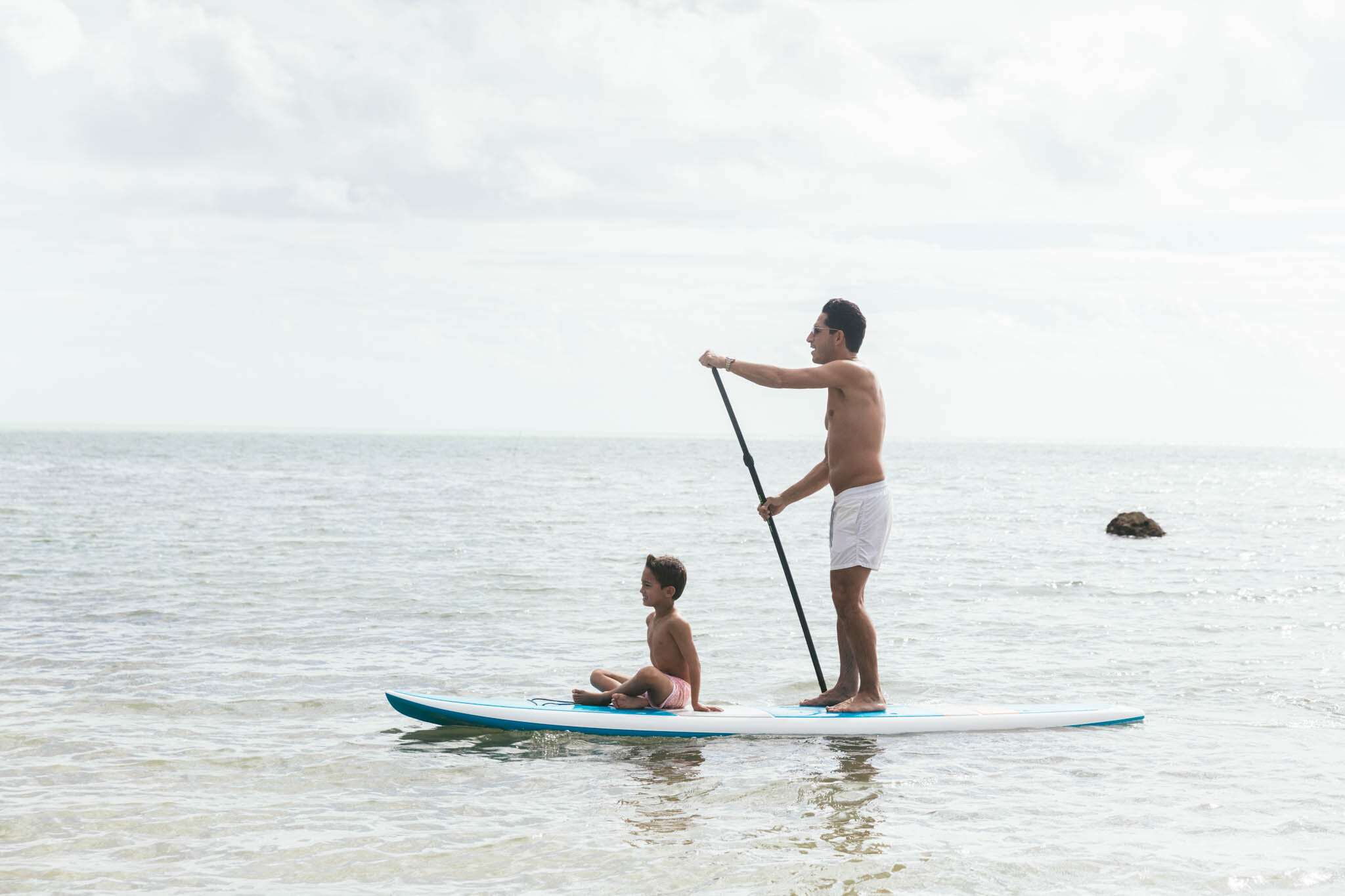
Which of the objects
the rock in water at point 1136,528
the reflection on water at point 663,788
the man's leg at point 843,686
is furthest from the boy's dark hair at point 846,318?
the rock in water at point 1136,528

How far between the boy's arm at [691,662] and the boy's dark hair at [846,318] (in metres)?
2.04

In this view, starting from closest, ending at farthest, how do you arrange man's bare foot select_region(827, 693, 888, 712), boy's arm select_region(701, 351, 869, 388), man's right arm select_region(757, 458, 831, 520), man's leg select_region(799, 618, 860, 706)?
1. boy's arm select_region(701, 351, 869, 388)
2. man's right arm select_region(757, 458, 831, 520)
3. man's bare foot select_region(827, 693, 888, 712)
4. man's leg select_region(799, 618, 860, 706)

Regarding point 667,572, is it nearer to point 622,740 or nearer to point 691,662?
point 691,662

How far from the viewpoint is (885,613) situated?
1380cm

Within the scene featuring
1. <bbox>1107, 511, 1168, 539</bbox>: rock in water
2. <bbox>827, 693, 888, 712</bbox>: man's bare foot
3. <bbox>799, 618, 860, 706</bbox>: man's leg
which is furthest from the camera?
<bbox>1107, 511, 1168, 539</bbox>: rock in water

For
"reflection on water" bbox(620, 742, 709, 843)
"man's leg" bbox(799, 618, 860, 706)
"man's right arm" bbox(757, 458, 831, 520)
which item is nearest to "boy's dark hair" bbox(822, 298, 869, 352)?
"man's right arm" bbox(757, 458, 831, 520)

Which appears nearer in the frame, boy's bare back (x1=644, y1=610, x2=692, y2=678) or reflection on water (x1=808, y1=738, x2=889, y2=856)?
reflection on water (x1=808, y1=738, x2=889, y2=856)

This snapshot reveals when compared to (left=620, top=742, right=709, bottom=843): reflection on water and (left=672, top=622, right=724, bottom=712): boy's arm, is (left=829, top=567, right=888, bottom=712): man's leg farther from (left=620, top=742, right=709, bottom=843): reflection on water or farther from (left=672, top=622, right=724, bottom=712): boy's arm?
(left=620, top=742, right=709, bottom=843): reflection on water

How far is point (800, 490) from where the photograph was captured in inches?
279

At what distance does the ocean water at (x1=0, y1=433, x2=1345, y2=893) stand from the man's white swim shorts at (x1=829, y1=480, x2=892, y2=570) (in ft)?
3.77

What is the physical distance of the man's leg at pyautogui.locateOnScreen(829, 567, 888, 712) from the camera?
22.6 feet

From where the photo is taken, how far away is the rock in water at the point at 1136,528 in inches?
1040

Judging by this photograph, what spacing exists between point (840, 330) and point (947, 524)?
24874mm

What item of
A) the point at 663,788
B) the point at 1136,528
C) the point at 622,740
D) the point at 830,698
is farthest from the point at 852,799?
the point at 1136,528
